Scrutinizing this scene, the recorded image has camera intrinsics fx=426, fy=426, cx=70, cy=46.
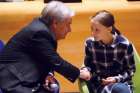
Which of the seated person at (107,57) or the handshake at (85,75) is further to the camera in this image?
the seated person at (107,57)

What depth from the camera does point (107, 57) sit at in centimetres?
372

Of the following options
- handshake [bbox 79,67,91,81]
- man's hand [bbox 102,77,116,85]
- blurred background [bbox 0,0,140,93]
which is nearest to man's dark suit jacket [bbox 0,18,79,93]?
handshake [bbox 79,67,91,81]

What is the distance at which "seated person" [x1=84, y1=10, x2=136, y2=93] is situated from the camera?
3.61m

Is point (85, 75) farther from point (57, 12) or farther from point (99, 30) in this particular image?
point (57, 12)

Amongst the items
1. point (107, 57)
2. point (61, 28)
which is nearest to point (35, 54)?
point (61, 28)

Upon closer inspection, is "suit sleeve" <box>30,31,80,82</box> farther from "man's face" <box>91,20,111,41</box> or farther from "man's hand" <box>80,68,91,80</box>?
"man's face" <box>91,20,111,41</box>

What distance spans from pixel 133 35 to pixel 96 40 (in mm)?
928

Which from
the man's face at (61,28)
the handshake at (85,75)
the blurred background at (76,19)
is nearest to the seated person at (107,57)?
the handshake at (85,75)

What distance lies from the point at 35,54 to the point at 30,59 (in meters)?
0.06

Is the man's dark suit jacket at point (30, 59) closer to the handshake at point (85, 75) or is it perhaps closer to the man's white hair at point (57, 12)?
the man's white hair at point (57, 12)

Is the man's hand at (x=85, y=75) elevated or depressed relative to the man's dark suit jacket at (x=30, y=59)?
depressed

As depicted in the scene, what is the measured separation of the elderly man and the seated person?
44 cm

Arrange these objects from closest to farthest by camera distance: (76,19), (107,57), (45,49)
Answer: (45,49), (107,57), (76,19)

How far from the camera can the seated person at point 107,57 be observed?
3605 mm
